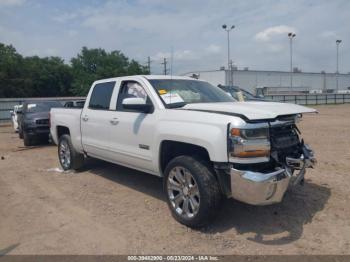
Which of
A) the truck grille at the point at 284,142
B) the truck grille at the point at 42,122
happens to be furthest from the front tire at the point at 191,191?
the truck grille at the point at 42,122

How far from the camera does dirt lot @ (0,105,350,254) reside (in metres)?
4.04

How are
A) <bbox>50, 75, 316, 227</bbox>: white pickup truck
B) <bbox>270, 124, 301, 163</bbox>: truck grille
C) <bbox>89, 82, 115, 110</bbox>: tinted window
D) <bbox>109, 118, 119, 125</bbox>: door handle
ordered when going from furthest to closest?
<bbox>89, 82, 115, 110</bbox>: tinted window, <bbox>109, 118, 119, 125</bbox>: door handle, <bbox>270, 124, 301, 163</bbox>: truck grille, <bbox>50, 75, 316, 227</bbox>: white pickup truck

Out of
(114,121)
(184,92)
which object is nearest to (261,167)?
(184,92)

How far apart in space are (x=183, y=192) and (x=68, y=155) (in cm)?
397

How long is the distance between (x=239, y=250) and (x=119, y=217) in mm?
1775

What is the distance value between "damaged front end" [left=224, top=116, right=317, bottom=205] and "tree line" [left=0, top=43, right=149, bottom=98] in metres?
56.8

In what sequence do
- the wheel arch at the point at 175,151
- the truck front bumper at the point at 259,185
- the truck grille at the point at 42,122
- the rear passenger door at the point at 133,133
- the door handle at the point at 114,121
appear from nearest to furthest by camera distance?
the truck front bumper at the point at 259,185 → the wheel arch at the point at 175,151 → the rear passenger door at the point at 133,133 → the door handle at the point at 114,121 → the truck grille at the point at 42,122

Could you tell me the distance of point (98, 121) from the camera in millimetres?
6301

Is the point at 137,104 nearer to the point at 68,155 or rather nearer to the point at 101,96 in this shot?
the point at 101,96

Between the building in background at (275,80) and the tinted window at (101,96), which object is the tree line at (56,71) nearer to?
the building in background at (275,80)

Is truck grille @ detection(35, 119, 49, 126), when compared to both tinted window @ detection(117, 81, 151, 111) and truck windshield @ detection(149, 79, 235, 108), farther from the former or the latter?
truck windshield @ detection(149, 79, 235, 108)

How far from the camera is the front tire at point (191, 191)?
419cm

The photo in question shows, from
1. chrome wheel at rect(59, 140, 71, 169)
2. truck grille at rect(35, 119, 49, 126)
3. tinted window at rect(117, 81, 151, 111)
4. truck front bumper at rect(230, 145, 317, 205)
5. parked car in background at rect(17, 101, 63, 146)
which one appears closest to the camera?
truck front bumper at rect(230, 145, 317, 205)

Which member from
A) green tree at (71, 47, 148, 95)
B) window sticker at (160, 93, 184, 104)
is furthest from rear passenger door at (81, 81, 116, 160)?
green tree at (71, 47, 148, 95)
